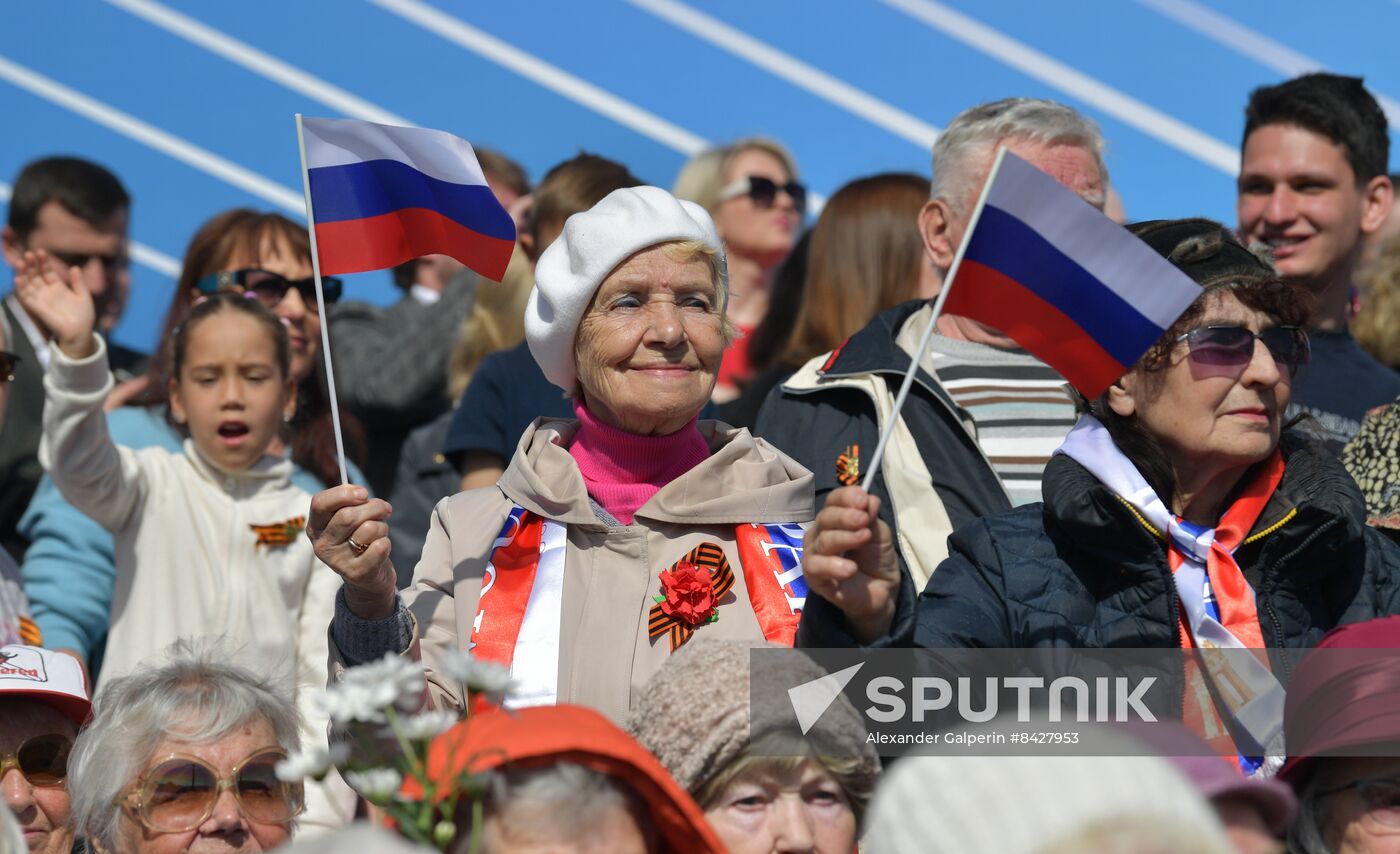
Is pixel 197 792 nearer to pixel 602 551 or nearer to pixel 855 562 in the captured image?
pixel 602 551

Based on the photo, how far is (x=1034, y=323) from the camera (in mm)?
4023

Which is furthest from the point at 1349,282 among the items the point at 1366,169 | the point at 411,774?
the point at 411,774

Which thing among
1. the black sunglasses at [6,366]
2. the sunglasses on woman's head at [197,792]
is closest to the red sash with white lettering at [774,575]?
the sunglasses on woman's head at [197,792]

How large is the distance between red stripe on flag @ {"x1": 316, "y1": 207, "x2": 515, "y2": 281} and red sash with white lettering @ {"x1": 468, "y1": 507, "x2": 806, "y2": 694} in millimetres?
748

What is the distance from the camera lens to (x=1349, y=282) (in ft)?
20.4

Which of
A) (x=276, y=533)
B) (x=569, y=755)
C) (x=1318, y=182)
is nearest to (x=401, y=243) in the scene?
(x=276, y=533)

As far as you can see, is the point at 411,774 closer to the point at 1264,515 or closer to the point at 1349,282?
the point at 1264,515

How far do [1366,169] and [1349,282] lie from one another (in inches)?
14.2

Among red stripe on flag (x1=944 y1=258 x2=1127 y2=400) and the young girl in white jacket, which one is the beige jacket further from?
the young girl in white jacket

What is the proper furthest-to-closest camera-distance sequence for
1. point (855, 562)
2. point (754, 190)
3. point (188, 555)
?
point (754, 190) → point (188, 555) → point (855, 562)

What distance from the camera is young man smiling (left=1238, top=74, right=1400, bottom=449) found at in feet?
19.9

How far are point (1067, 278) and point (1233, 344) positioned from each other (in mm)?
392

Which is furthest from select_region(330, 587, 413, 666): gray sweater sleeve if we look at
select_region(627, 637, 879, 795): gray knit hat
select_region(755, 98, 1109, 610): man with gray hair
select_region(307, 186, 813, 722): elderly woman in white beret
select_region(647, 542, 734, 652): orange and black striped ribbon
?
select_region(755, 98, 1109, 610): man with gray hair

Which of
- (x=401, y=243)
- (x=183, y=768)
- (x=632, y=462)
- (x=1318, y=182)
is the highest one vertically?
(x=1318, y=182)
